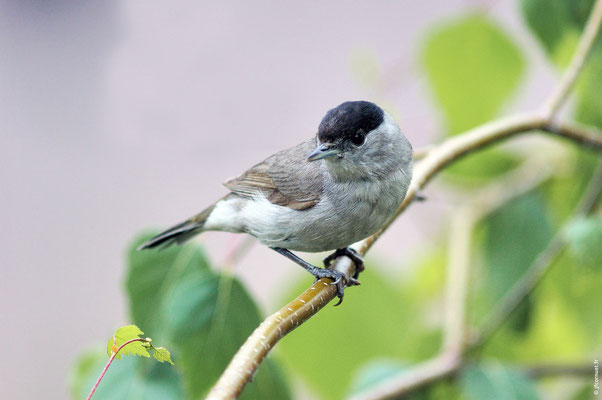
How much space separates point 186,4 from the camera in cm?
689

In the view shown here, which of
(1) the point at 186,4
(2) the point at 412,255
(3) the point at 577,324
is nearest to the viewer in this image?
(3) the point at 577,324

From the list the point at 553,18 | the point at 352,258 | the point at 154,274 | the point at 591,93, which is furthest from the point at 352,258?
the point at 591,93

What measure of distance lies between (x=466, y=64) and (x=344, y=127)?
3.57ft

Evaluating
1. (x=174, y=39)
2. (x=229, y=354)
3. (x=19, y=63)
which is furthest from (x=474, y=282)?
(x=19, y=63)

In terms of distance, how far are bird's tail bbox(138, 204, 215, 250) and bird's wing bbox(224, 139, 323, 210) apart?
129mm

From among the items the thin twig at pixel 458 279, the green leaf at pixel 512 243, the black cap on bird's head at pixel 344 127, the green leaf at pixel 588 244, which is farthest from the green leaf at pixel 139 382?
the green leaf at pixel 512 243

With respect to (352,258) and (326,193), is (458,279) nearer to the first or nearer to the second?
(352,258)

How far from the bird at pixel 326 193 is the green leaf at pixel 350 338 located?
1.40ft

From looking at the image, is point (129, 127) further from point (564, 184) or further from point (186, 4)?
point (564, 184)

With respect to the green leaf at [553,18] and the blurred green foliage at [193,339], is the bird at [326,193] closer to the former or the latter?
the blurred green foliage at [193,339]

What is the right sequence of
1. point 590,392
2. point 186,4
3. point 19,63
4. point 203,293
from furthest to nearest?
point 19,63 → point 186,4 → point 590,392 → point 203,293

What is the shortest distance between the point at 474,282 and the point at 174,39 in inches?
160

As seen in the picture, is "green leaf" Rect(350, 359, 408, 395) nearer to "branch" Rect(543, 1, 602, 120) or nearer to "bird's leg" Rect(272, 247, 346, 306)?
"bird's leg" Rect(272, 247, 346, 306)

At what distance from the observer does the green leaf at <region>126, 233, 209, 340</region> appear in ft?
6.61
